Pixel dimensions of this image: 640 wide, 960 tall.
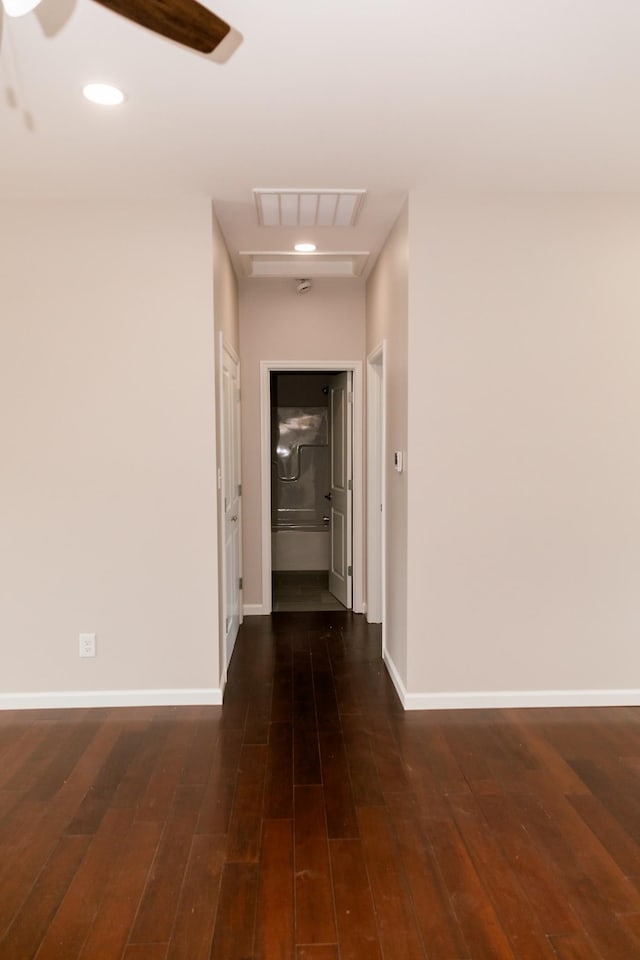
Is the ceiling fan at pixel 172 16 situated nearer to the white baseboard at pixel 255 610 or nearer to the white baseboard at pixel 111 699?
the white baseboard at pixel 111 699

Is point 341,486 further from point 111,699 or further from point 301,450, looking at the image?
point 111,699

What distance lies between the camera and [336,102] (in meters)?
2.33

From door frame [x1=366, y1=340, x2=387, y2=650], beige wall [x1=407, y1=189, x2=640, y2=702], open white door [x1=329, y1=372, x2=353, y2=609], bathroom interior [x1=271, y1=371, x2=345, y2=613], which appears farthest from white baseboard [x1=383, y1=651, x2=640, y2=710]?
bathroom interior [x1=271, y1=371, x2=345, y2=613]

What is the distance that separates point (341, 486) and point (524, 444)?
2.26m

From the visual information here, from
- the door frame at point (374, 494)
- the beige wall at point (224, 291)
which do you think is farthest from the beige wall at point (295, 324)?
the door frame at point (374, 494)

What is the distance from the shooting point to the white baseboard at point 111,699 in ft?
11.0

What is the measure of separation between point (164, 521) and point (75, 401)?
77cm

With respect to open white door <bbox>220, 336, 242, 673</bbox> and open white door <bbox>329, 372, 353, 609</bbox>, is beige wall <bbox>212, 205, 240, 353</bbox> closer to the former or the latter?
open white door <bbox>220, 336, 242, 673</bbox>

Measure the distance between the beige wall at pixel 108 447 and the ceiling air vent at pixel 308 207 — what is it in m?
0.34

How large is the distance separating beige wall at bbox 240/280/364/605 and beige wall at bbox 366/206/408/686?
754mm

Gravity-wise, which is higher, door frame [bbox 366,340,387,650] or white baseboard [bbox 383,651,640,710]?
door frame [bbox 366,340,387,650]

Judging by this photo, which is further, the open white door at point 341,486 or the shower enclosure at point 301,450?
the shower enclosure at point 301,450

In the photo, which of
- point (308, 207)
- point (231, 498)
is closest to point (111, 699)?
point (231, 498)

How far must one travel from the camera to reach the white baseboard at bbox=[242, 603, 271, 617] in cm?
509
